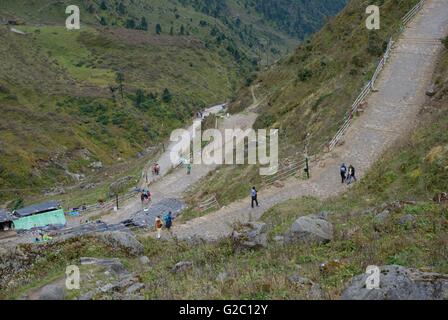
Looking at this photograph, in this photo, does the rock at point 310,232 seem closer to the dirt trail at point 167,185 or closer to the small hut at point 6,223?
the dirt trail at point 167,185

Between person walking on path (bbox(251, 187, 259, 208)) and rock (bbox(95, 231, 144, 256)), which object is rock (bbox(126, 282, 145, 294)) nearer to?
rock (bbox(95, 231, 144, 256))

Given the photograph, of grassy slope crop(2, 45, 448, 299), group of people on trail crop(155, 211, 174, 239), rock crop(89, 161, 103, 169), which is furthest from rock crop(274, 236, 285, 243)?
rock crop(89, 161, 103, 169)

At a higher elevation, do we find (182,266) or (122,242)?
(122,242)

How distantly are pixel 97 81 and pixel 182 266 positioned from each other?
85506 millimetres

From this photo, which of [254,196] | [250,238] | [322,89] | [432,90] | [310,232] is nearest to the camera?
[310,232]

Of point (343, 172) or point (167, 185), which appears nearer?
point (343, 172)

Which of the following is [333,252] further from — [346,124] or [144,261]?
[346,124]

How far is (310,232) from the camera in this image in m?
12.6

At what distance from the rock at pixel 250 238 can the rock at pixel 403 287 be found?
4.48m

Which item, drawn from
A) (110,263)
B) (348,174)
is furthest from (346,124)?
(110,263)

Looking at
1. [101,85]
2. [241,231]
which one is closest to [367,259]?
[241,231]

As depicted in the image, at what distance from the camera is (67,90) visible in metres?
84.6

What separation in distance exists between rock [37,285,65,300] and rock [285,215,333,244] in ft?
17.5

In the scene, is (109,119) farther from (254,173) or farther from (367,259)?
(367,259)
